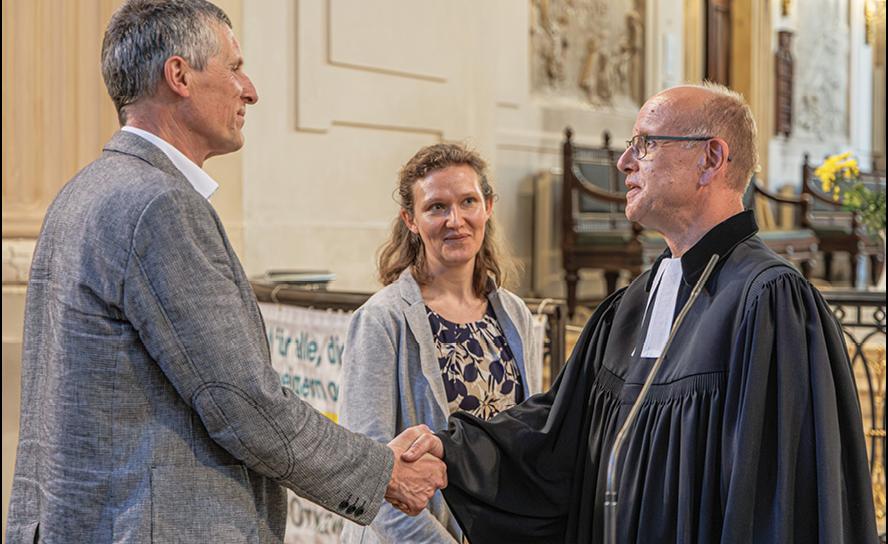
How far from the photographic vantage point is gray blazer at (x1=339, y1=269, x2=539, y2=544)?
2.57 meters

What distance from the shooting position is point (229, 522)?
75.8 inches

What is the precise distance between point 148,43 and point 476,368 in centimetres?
110

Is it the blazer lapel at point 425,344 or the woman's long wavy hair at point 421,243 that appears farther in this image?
the woman's long wavy hair at point 421,243

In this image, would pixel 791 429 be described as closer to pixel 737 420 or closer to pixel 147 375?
pixel 737 420

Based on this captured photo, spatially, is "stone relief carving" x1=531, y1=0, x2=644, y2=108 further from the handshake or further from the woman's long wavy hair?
the handshake

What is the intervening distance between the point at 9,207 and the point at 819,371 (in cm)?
390

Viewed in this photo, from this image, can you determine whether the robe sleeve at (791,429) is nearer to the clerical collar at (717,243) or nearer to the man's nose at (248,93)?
the clerical collar at (717,243)

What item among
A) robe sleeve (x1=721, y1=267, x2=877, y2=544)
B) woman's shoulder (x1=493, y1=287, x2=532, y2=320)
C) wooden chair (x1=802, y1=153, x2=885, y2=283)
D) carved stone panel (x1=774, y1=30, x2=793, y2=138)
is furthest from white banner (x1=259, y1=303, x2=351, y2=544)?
carved stone panel (x1=774, y1=30, x2=793, y2=138)

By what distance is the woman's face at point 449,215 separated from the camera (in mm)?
2785

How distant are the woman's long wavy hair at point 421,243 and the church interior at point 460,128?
20cm

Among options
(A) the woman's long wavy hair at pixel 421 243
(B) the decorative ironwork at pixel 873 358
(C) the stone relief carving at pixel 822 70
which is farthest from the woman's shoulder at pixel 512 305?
(C) the stone relief carving at pixel 822 70

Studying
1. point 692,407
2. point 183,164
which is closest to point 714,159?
point 692,407

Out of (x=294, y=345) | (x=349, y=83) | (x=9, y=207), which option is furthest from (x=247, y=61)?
(x=294, y=345)

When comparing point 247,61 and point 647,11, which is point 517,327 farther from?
point 647,11
